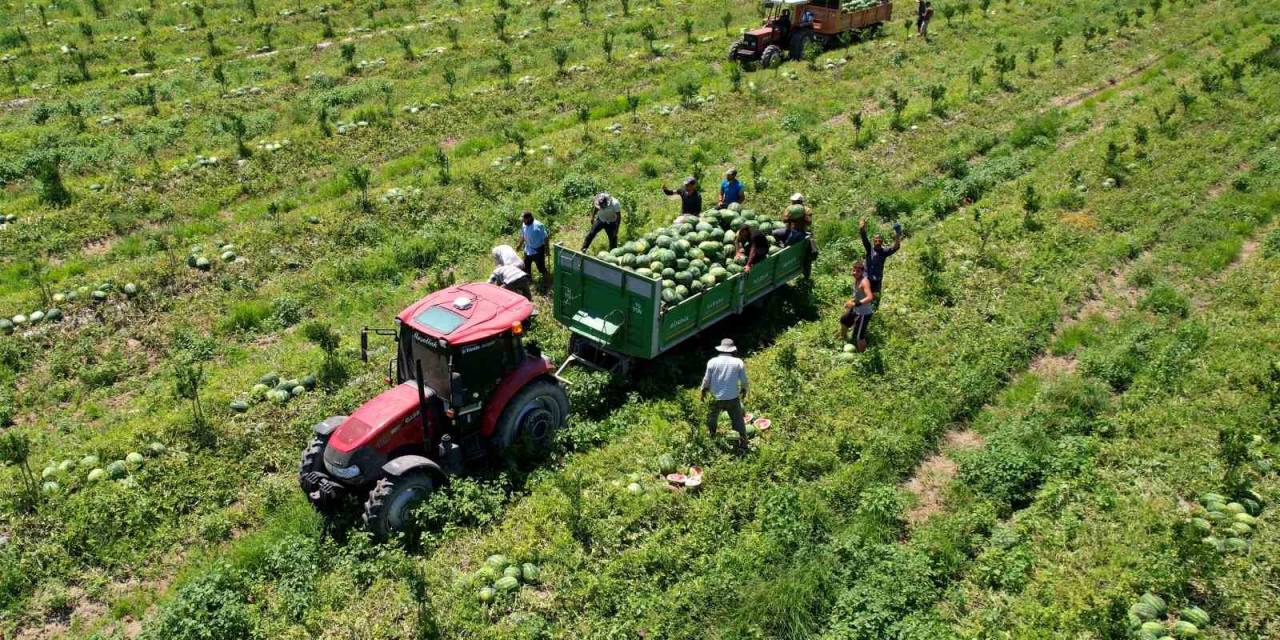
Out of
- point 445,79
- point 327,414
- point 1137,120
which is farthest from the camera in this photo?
point 445,79

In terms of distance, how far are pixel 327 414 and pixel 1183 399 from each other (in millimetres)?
11876

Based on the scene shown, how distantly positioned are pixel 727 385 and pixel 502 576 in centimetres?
360

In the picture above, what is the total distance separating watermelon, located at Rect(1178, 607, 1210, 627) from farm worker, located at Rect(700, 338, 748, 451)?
5.04m

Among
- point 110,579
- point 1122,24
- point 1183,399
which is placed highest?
point 1122,24

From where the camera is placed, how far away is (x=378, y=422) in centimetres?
988

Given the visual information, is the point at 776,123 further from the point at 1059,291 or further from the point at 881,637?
the point at 881,637

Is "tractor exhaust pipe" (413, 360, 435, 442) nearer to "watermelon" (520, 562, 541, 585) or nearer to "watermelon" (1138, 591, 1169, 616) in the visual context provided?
"watermelon" (520, 562, 541, 585)

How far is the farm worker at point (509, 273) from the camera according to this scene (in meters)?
14.5

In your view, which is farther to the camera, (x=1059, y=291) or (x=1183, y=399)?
(x=1059, y=291)

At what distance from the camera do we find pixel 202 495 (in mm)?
10922

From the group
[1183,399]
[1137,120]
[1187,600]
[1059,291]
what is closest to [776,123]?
[1137,120]

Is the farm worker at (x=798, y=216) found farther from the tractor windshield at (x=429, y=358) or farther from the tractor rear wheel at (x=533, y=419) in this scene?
the tractor windshield at (x=429, y=358)

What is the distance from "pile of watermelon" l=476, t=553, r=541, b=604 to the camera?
29.6 ft

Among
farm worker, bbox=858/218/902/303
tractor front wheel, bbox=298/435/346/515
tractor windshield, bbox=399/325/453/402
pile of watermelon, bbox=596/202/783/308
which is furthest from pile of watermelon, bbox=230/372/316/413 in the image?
farm worker, bbox=858/218/902/303
